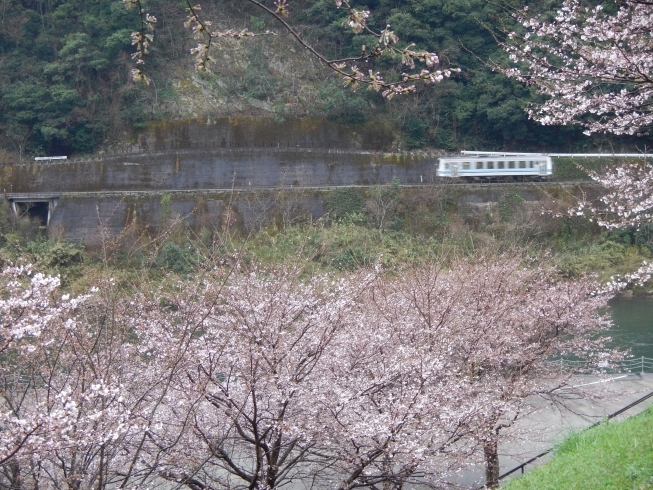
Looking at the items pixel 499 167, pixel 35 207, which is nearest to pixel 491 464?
pixel 499 167

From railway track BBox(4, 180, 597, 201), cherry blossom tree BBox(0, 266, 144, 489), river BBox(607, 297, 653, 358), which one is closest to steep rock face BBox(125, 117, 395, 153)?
railway track BBox(4, 180, 597, 201)

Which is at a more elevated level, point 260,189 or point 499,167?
point 499,167

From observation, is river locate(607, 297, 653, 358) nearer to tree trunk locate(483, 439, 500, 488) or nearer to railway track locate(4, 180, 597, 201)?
railway track locate(4, 180, 597, 201)

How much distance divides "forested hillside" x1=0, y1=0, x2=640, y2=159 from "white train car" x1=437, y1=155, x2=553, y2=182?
224 centimetres

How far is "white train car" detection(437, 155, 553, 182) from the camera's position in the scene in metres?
28.4

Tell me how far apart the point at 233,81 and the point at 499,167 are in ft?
41.1

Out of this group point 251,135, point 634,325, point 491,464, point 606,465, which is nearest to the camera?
point 606,465

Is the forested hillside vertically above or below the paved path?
above

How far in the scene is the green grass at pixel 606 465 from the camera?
522 cm

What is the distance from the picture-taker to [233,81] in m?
29.9

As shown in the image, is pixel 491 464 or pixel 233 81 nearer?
pixel 491 464

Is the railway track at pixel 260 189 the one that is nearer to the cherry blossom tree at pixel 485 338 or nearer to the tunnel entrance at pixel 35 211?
the tunnel entrance at pixel 35 211

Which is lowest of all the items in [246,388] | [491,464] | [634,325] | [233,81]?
[634,325]

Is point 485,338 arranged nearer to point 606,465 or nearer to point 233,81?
point 606,465
